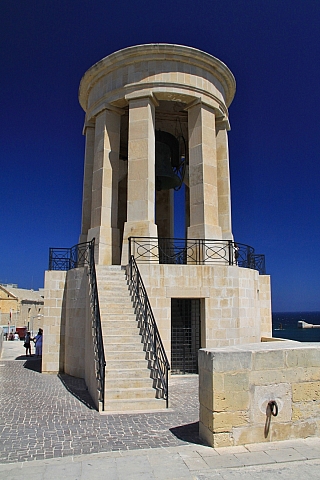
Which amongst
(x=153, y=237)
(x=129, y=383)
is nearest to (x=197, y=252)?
(x=153, y=237)

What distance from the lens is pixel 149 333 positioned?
9352mm

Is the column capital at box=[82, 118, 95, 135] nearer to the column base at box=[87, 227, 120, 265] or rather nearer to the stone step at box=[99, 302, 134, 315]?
the column base at box=[87, 227, 120, 265]

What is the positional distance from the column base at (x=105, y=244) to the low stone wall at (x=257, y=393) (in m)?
9.02

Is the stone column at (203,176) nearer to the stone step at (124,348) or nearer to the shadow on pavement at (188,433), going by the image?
the stone step at (124,348)

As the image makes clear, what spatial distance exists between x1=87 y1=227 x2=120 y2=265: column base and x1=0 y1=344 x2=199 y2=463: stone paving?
5.35m

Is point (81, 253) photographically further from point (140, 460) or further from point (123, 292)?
point (140, 460)

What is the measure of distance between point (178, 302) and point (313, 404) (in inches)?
338

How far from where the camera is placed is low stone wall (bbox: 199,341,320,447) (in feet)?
18.5

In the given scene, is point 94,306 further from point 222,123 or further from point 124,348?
point 222,123

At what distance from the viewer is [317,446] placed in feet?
18.4

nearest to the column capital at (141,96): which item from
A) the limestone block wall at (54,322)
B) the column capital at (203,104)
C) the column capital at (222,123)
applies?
the column capital at (203,104)

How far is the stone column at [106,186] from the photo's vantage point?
1498cm

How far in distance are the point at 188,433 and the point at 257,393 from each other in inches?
54.8

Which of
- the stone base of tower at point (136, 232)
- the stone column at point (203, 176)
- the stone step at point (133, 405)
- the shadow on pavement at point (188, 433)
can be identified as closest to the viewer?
the shadow on pavement at point (188, 433)
